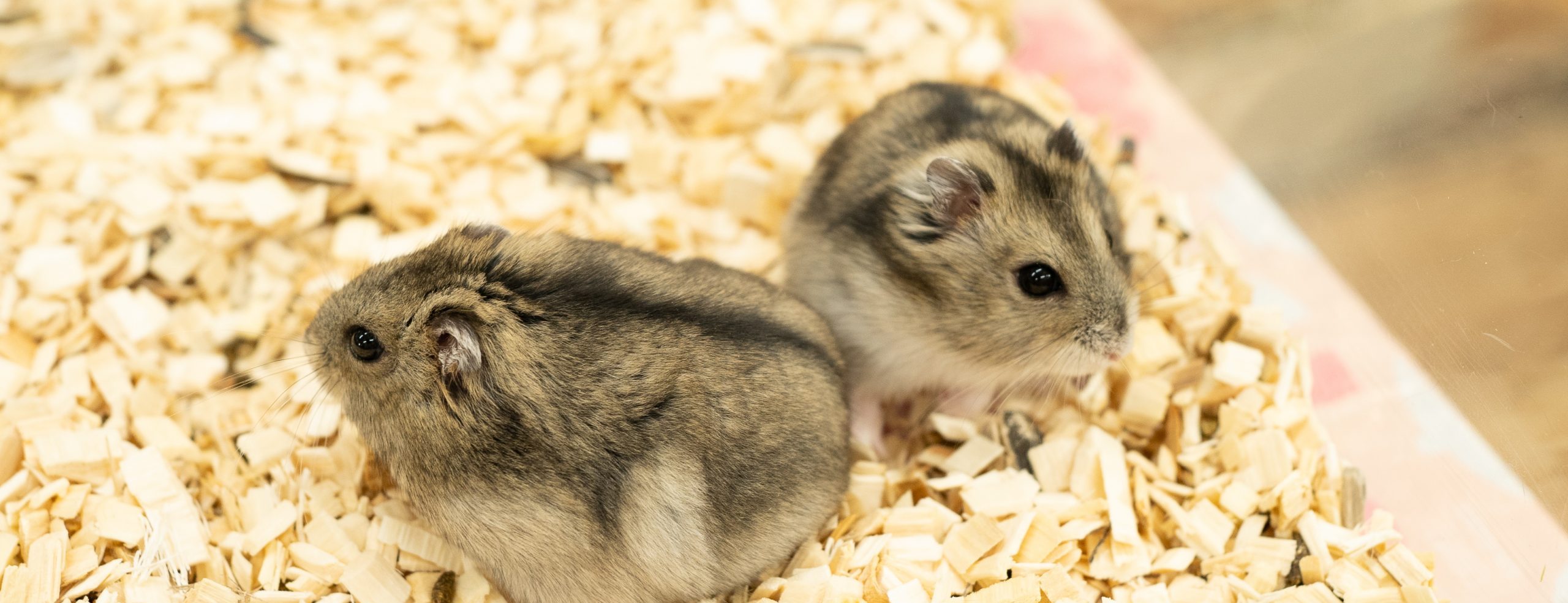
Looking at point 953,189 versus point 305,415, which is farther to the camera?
point 305,415

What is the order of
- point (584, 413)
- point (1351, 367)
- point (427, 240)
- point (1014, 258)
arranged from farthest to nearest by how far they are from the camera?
point (427, 240)
point (1351, 367)
point (1014, 258)
point (584, 413)

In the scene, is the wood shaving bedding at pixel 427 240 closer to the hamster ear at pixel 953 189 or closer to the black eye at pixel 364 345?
the black eye at pixel 364 345

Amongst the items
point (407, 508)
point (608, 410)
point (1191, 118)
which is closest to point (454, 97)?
point (407, 508)

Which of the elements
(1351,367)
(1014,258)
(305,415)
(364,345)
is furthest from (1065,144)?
(305,415)

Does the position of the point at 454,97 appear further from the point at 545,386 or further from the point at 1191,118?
the point at 1191,118

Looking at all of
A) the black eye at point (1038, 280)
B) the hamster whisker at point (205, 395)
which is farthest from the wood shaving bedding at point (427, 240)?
the black eye at point (1038, 280)

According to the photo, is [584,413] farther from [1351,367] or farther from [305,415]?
Result: [1351,367]
